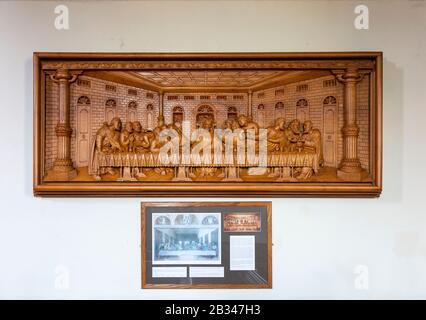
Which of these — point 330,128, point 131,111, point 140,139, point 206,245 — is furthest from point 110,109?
point 330,128

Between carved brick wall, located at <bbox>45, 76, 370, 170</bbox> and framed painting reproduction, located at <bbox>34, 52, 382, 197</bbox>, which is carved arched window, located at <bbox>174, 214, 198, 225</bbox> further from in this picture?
carved brick wall, located at <bbox>45, 76, 370, 170</bbox>

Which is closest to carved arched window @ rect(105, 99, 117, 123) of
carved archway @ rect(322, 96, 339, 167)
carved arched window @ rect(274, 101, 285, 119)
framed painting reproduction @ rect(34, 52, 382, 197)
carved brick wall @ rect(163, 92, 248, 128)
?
framed painting reproduction @ rect(34, 52, 382, 197)

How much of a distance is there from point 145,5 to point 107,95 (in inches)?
18.1

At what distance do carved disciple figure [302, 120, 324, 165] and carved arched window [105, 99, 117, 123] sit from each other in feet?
2.94

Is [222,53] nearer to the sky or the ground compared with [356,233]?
nearer to the sky

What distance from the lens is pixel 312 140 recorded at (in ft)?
4.31

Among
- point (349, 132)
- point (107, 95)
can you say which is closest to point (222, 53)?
point (107, 95)

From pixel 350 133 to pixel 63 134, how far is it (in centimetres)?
130

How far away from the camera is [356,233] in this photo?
1331mm

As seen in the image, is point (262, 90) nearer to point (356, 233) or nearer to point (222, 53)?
point (222, 53)

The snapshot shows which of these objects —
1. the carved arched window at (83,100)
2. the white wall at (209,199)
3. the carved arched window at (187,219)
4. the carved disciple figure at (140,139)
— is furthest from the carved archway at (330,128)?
the carved arched window at (83,100)

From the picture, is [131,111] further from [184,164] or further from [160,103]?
[184,164]

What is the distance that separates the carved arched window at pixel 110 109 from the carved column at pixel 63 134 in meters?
0.17

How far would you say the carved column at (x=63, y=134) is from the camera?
1.29 m
